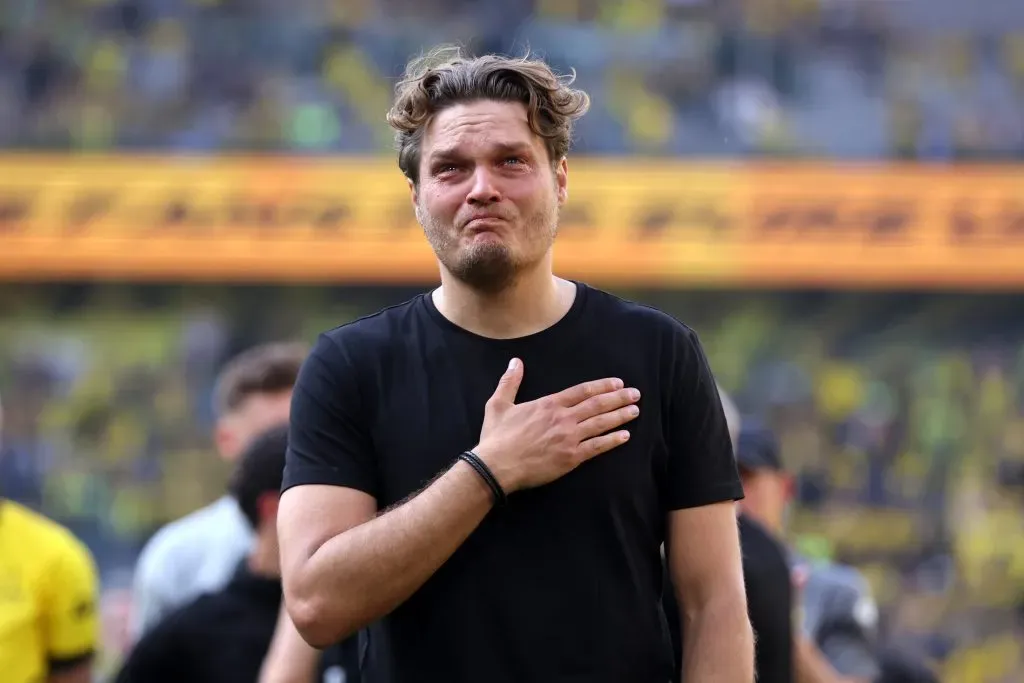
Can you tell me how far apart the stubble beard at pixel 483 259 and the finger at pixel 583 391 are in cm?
16

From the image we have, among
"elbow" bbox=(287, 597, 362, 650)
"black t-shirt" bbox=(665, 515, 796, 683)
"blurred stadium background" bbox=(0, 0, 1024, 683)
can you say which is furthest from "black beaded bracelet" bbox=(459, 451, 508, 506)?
"blurred stadium background" bbox=(0, 0, 1024, 683)

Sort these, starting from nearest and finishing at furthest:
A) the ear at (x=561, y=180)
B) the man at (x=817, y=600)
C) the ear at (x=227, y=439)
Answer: the ear at (x=561, y=180), the man at (x=817, y=600), the ear at (x=227, y=439)

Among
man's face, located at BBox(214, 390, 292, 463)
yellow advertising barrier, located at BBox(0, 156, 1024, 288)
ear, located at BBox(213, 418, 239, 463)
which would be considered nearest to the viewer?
man's face, located at BBox(214, 390, 292, 463)

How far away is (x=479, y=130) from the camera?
1.92 meters

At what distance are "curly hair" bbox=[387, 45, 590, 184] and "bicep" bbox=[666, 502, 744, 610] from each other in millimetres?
487

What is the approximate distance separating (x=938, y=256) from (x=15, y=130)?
21.5 ft

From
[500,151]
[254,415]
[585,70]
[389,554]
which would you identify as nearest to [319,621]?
[389,554]

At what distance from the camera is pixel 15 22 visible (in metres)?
11.6

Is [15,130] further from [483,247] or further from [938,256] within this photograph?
[483,247]

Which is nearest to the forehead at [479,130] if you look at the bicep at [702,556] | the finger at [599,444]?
the finger at [599,444]

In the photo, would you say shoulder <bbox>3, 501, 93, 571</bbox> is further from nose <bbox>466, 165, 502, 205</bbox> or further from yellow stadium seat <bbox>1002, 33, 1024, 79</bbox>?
Answer: yellow stadium seat <bbox>1002, 33, 1024, 79</bbox>

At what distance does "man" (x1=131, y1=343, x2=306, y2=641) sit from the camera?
165 inches

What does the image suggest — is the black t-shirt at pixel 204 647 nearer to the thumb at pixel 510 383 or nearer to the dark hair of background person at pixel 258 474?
the dark hair of background person at pixel 258 474

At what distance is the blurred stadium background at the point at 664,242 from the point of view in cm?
1047
